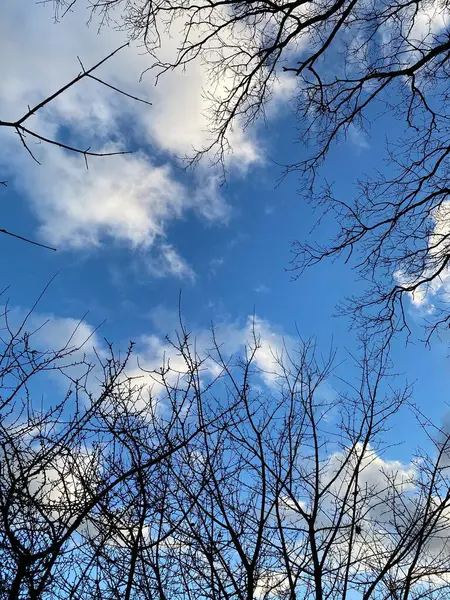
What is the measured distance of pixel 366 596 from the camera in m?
3.11

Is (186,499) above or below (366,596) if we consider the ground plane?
above

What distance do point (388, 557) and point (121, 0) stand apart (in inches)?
200

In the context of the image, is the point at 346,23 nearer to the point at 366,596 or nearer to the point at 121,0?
the point at 121,0

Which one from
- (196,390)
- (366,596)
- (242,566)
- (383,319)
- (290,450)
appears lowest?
(366,596)

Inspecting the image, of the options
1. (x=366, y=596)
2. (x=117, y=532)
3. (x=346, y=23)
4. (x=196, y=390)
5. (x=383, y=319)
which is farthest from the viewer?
(x=383, y=319)

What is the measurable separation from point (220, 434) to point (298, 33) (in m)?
4.10

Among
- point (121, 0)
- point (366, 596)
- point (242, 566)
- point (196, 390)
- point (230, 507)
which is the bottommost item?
point (366, 596)

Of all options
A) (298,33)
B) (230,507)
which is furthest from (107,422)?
(298,33)

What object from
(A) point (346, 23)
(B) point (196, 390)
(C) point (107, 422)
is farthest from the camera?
(A) point (346, 23)

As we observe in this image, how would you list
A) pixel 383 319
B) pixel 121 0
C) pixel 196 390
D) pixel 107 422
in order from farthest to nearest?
1. pixel 383 319
2. pixel 121 0
3. pixel 196 390
4. pixel 107 422

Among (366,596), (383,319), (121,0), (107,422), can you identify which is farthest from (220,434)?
(121,0)

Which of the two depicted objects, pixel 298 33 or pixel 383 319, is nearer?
pixel 298 33

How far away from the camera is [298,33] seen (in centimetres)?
517

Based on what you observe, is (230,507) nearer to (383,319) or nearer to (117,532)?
(117,532)
